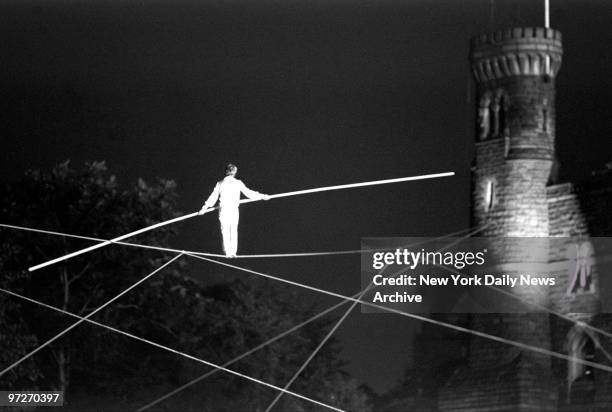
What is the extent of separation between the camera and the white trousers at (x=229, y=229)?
27.6 metres

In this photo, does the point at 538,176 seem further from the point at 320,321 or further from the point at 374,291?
the point at 374,291

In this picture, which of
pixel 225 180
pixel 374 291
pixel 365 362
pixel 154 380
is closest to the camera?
pixel 225 180

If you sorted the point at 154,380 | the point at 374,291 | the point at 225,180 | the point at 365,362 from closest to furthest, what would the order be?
the point at 225,180, the point at 374,291, the point at 365,362, the point at 154,380

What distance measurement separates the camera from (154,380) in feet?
117

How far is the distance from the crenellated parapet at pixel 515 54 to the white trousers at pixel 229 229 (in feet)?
26.9

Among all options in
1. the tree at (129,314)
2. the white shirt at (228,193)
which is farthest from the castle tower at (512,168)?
the white shirt at (228,193)

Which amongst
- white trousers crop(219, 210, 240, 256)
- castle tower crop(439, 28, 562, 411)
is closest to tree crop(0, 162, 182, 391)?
castle tower crop(439, 28, 562, 411)

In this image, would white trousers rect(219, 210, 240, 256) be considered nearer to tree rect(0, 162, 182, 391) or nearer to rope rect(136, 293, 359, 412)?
rope rect(136, 293, 359, 412)

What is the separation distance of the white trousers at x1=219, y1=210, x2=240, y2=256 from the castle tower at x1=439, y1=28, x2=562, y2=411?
280 inches

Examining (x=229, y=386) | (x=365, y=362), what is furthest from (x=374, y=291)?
(x=229, y=386)

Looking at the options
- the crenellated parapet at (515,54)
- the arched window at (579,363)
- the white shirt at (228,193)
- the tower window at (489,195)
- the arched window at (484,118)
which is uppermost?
the crenellated parapet at (515,54)

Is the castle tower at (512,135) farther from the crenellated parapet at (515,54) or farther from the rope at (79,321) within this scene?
the rope at (79,321)

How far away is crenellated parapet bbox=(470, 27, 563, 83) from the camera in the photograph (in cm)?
3522

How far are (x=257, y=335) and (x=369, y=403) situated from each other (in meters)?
2.58
